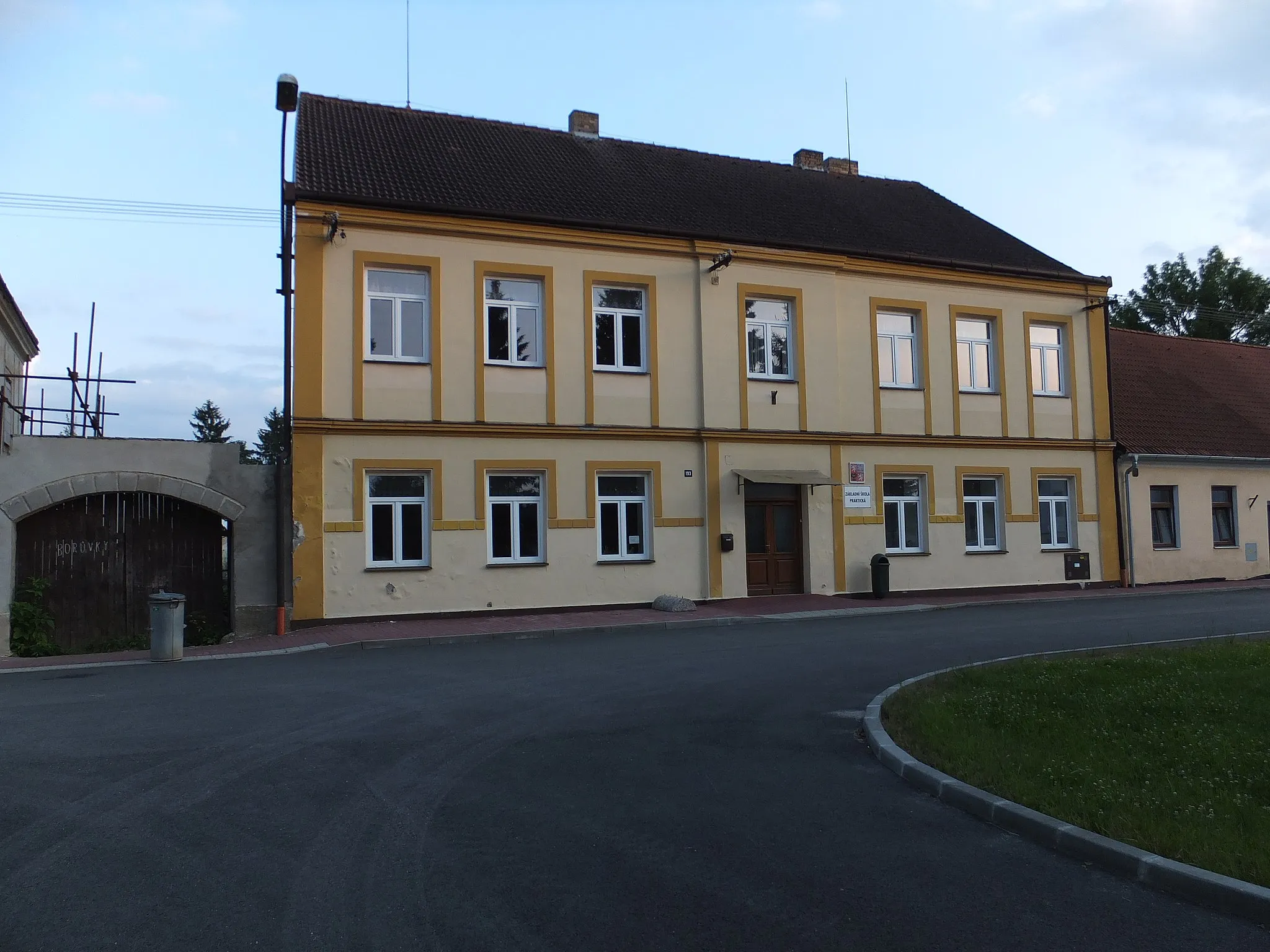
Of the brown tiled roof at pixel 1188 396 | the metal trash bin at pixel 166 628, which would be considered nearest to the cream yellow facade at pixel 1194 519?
the brown tiled roof at pixel 1188 396

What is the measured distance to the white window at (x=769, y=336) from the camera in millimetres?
22328

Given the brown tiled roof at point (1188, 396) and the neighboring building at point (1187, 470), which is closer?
the neighboring building at point (1187, 470)

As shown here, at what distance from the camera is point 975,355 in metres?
24.8

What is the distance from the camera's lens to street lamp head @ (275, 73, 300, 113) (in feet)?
54.0

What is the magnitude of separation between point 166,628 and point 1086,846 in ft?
43.0

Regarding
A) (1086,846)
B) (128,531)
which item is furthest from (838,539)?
(1086,846)

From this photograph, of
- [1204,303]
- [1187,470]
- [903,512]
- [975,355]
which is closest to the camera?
[903,512]

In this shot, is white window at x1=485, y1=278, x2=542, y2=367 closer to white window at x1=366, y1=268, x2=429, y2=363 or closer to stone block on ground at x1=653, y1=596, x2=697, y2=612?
white window at x1=366, y1=268, x2=429, y2=363

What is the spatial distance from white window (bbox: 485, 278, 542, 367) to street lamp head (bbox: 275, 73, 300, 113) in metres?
4.88

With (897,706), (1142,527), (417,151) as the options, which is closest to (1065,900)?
(897,706)

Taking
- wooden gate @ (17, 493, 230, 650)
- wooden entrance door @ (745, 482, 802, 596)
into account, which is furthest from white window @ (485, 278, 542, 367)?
wooden gate @ (17, 493, 230, 650)

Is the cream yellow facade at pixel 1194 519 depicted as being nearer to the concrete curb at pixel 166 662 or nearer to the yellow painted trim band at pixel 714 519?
the yellow painted trim band at pixel 714 519

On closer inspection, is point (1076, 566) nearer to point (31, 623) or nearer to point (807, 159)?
point (807, 159)

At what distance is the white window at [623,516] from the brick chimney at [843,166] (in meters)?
13.4
